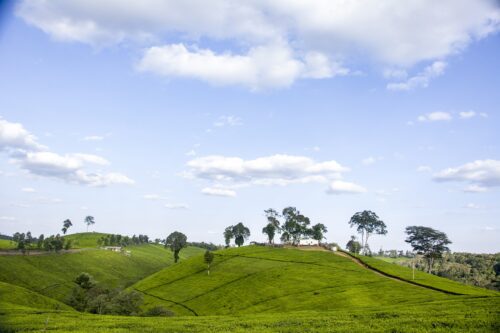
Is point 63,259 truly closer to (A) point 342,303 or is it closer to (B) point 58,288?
(B) point 58,288

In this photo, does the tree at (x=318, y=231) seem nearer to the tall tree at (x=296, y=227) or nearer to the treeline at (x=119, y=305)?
the tall tree at (x=296, y=227)

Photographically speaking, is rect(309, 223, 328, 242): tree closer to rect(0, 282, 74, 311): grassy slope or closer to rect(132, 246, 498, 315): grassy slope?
rect(132, 246, 498, 315): grassy slope

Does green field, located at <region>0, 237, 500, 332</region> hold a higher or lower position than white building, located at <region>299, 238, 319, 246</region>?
lower

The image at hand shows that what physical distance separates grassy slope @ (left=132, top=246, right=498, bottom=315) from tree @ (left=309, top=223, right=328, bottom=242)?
38032 mm

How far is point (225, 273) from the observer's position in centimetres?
13112

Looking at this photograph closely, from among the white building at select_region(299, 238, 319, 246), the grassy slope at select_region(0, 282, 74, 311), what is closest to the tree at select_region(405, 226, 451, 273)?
the white building at select_region(299, 238, 319, 246)

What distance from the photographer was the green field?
40188mm

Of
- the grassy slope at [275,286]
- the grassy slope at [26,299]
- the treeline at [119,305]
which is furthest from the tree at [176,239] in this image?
the treeline at [119,305]

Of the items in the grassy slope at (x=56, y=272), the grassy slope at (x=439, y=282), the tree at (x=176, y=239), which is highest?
the tree at (x=176, y=239)

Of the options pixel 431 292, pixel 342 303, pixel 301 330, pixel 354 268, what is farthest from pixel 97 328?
pixel 354 268

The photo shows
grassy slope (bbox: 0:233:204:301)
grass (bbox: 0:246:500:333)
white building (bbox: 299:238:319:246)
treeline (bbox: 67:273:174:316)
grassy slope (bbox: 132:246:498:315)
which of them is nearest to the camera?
grass (bbox: 0:246:500:333)

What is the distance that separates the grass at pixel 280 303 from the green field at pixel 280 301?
0.11 meters

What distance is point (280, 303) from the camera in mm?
88500

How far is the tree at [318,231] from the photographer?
192m
